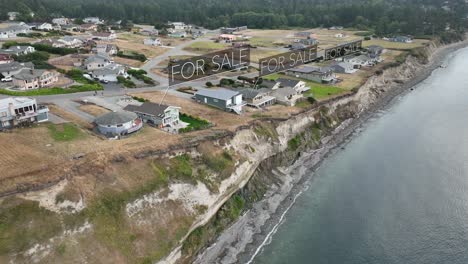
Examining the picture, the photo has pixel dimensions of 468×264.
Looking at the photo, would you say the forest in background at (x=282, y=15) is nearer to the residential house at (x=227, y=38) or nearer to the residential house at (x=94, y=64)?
the residential house at (x=227, y=38)

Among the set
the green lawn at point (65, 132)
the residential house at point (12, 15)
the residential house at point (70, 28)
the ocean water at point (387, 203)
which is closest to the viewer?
the ocean water at point (387, 203)

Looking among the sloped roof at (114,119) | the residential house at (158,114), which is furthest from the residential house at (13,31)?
the sloped roof at (114,119)

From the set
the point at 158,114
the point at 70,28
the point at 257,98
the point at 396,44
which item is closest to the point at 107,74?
the point at 158,114

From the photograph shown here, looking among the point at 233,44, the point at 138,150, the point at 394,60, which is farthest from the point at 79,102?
the point at 394,60

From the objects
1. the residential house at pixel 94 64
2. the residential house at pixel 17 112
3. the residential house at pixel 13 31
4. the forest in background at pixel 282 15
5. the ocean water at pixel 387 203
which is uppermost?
the forest in background at pixel 282 15

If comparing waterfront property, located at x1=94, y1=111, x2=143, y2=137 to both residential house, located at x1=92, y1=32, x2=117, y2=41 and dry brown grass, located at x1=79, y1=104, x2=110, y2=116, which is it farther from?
residential house, located at x1=92, y1=32, x2=117, y2=41

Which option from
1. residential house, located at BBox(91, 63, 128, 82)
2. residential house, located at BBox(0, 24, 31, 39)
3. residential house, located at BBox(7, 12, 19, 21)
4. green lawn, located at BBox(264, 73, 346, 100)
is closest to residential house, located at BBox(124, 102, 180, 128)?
residential house, located at BBox(91, 63, 128, 82)
